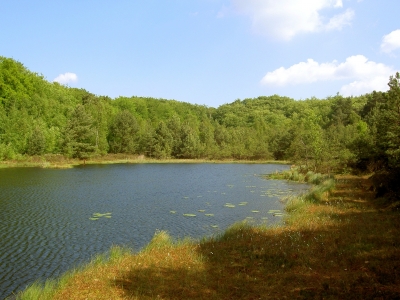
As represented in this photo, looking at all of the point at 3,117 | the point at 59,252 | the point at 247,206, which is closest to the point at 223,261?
the point at 59,252

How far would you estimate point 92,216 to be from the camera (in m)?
20.3

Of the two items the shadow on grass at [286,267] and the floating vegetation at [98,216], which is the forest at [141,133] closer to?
the shadow on grass at [286,267]

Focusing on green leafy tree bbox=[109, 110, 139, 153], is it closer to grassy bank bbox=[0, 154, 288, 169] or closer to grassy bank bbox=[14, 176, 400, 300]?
grassy bank bbox=[0, 154, 288, 169]

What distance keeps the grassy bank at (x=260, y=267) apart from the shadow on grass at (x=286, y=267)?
22 millimetres

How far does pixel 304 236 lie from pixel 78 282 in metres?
8.33

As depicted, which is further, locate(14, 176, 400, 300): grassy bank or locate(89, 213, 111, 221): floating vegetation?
locate(89, 213, 111, 221): floating vegetation

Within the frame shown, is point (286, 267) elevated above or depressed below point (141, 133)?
below

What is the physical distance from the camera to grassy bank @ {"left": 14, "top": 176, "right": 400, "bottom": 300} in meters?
8.14

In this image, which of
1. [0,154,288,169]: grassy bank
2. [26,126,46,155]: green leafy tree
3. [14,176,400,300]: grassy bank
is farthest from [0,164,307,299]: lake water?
[26,126,46,155]: green leafy tree

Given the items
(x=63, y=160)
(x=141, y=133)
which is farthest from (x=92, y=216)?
(x=141, y=133)

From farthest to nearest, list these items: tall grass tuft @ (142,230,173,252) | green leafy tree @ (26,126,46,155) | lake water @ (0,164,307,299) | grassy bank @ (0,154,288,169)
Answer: green leafy tree @ (26,126,46,155)
grassy bank @ (0,154,288,169)
lake water @ (0,164,307,299)
tall grass tuft @ (142,230,173,252)

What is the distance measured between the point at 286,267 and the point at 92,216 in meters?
13.8

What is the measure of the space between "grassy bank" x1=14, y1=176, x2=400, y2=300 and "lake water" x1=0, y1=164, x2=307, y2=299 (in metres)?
2.47

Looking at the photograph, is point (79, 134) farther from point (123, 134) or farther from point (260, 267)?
point (260, 267)
